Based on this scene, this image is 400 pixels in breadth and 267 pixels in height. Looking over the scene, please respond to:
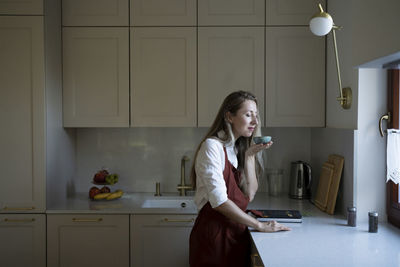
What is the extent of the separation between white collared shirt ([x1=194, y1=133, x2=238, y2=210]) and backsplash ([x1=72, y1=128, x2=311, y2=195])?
104 centimetres

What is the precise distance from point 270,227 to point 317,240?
0.75 ft

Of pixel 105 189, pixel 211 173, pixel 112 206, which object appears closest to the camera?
pixel 211 173

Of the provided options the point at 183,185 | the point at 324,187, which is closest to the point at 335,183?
the point at 324,187

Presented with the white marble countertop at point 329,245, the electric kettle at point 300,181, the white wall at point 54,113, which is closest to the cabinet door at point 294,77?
the electric kettle at point 300,181

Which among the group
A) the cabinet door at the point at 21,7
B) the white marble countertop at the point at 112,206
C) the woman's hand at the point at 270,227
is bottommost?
the white marble countertop at the point at 112,206

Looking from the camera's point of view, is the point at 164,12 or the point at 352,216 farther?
the point at 164,12

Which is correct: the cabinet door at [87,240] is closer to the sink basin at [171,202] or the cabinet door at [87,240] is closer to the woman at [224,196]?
the sink basin at [171,202]

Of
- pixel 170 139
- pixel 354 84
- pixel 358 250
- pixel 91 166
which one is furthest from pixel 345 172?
pixel 91 166

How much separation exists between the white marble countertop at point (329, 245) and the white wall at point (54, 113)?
4.68 feet

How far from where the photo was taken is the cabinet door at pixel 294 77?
2449 mm

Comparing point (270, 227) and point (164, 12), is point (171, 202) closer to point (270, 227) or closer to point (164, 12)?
point (270, 227)

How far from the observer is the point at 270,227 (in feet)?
5.66

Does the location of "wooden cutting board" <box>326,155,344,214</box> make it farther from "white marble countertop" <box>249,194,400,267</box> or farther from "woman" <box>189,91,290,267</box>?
"woman" <box>189,91,290,267</box>

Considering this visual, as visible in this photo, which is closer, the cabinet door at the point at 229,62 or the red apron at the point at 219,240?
the red apron at the point at 219,240
